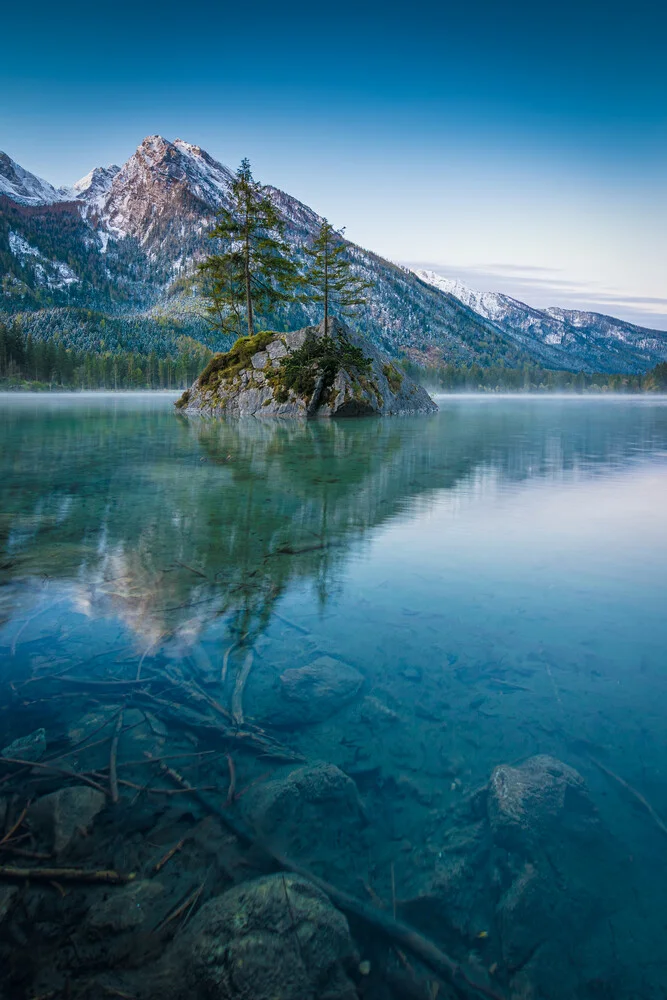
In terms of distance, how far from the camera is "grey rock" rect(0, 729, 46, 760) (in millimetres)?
3395

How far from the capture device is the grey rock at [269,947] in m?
2.08

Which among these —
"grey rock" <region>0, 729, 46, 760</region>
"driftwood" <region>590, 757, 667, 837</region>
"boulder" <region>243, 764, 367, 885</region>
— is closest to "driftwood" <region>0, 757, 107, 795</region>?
"grey rock" <region>0, 729, 46, 760</region>

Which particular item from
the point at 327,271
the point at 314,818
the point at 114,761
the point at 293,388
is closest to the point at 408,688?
the point at 314,818

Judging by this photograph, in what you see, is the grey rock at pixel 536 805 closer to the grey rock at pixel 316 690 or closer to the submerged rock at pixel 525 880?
the submerged rock at pixel 525 880

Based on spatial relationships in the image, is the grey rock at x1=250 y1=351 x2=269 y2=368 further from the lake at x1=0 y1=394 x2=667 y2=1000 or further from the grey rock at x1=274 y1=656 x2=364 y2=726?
the grey rock at x1=274 y1=656 x2=364 y2=726

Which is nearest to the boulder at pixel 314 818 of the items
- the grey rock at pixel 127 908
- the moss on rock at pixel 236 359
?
the grey rock at pixel 127 908

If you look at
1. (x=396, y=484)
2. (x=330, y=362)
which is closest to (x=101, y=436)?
(x=396, y=484)

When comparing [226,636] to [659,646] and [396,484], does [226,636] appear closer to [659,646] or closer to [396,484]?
[659,646]

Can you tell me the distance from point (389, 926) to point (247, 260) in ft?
138

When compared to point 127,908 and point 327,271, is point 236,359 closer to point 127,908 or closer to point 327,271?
point 327,271

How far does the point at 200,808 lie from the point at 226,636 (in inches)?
82.2

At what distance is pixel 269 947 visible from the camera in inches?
85.8

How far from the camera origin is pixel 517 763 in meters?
3.50

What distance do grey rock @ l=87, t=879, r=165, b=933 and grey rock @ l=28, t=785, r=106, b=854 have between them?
44 centimetres
